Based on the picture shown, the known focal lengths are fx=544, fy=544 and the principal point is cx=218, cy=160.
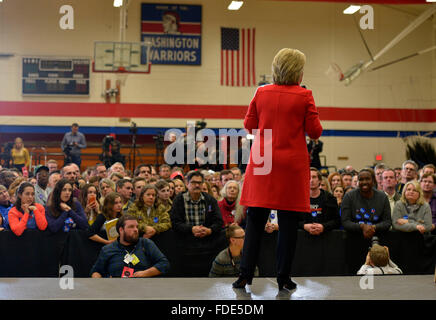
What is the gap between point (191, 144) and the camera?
39.1 feet

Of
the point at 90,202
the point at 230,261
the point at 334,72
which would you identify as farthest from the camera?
the point at 334,72

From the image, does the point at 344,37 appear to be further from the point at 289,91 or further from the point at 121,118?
the point at 289,91

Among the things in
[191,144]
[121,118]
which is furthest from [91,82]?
[191,144]

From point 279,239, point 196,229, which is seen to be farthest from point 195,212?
point 279,239

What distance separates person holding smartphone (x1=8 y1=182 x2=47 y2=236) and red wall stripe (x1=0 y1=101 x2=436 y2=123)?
11.5m

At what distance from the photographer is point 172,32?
651 inches

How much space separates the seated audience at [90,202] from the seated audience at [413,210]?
3.16 m

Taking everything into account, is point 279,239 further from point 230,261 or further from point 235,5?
point 235,5

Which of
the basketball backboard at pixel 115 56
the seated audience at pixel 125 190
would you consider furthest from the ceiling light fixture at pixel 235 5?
the seated audience at pixel 125 190

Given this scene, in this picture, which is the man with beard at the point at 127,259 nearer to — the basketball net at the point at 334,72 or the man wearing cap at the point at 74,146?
the man wearing cap at the point at 74,146

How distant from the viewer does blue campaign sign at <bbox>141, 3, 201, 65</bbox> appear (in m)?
16.5

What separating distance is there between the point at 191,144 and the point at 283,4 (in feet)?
24.9

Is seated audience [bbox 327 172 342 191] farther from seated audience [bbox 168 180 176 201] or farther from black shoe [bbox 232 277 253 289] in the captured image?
black shoe [bbox 232 277 253 289]

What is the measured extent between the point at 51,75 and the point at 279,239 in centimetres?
1416
